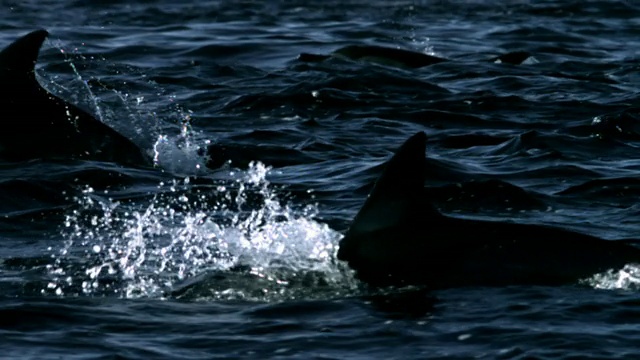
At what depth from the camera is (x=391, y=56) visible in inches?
884

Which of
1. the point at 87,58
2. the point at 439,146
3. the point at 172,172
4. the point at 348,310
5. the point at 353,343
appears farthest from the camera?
the point at 87,58

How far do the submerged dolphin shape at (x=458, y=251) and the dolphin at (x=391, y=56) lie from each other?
11.8 meters

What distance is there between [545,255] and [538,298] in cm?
40

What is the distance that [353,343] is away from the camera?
936 cm

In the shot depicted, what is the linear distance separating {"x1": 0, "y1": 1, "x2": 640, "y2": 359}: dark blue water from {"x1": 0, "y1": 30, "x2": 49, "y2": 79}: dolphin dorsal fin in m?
0.93

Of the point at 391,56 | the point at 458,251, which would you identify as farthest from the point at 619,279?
the point at 391,56

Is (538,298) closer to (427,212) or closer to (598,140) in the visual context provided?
(427,212)

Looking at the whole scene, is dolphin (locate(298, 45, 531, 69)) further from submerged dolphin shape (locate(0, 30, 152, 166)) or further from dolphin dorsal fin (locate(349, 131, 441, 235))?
dolphin dorsal fin (locate(349, 131, 441, 235))

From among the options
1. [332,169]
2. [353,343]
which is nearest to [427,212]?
[353,343]

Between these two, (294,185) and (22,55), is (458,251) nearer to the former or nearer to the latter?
(294,185)

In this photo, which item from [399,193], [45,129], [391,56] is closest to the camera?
[399,193]

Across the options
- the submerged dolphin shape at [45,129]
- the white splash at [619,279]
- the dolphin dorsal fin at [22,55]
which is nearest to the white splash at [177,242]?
the submerged dolphin shape at [45,129]

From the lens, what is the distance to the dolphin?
22.3m

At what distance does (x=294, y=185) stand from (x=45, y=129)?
253 cm
